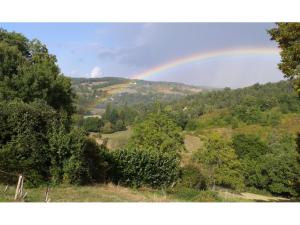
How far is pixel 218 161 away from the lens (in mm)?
48000

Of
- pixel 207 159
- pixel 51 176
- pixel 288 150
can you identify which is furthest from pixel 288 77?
pixel 288 150

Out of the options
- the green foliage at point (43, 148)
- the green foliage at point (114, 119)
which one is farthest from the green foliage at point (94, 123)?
the green foliage at point (43, 148)

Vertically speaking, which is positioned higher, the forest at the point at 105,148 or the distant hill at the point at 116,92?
the distant hill at the point at 116,92

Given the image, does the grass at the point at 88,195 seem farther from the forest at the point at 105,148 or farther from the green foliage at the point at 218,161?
the green foliage at the point at 218,161

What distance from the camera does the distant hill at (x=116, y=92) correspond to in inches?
4304

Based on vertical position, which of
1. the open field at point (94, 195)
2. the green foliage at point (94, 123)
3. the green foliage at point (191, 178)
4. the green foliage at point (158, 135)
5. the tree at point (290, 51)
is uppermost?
the green foliage at point (94, 123)

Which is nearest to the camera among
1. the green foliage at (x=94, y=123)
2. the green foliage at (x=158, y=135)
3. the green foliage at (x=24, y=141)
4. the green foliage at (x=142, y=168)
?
the green foliage at (x=24, y=141)

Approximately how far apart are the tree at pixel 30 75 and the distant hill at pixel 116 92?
2425 inches

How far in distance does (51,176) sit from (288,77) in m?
13.2

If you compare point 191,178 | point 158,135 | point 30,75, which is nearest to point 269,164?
point 158,135

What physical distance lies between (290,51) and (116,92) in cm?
10761

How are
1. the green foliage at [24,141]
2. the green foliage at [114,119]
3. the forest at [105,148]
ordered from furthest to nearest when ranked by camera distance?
1. the green foliage at [114,119]
2. the forest at [105,148]
3. the green foliage at [24,141]

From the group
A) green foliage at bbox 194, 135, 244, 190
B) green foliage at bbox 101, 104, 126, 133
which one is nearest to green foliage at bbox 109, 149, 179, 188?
green foliage at bbox 194, 135, 244, 190

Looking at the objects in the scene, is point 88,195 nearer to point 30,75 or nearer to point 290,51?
point 290,51
